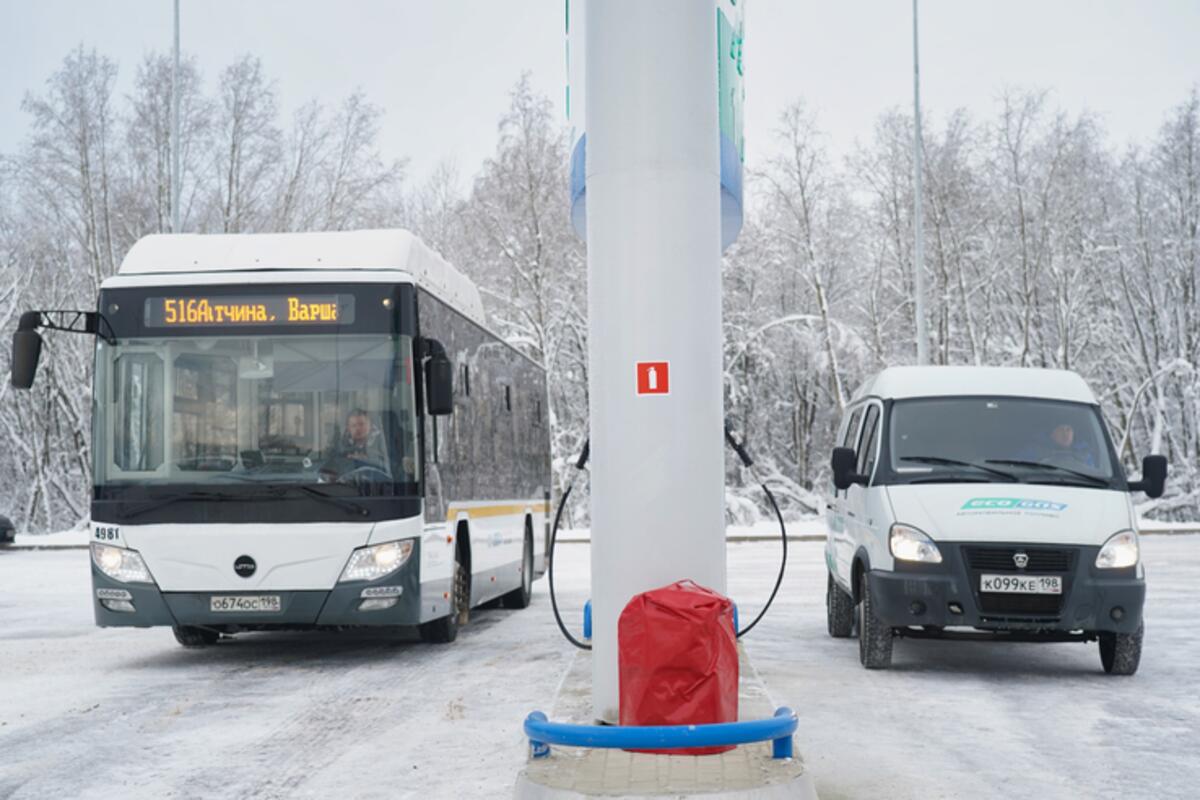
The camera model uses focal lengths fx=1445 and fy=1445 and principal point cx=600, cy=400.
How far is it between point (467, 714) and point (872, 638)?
350 centimetres

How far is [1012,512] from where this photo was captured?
34.8 feet

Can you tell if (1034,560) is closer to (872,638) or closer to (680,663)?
(872,638)

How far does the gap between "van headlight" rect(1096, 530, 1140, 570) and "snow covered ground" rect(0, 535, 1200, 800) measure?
872 millimetres

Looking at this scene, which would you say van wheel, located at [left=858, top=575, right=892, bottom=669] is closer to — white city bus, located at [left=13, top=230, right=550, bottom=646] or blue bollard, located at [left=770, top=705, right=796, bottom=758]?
white city bus, located at [left=13, top=230, right=550, bottom=646]

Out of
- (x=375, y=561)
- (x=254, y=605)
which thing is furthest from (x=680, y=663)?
(x=254, y=605)

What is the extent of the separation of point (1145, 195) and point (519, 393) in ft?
122

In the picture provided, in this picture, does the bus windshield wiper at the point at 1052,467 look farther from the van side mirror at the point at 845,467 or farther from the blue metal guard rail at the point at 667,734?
the blue metal guard rail at the point at 667,734

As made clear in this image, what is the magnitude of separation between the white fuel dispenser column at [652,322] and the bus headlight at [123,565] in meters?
6.18

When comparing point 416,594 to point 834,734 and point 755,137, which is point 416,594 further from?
point 755,137

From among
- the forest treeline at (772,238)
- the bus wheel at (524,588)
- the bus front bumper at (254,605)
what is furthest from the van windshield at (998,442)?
the forest treeline at (772,238)

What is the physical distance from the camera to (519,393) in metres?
18.1

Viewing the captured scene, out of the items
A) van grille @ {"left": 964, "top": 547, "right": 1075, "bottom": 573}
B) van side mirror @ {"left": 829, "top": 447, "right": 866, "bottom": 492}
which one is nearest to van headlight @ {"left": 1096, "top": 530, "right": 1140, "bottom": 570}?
van grille @ {"left": 964, "top": 547, "right": 1075, "bottom": 573}

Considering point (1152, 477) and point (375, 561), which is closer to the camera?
point (1152, 477)

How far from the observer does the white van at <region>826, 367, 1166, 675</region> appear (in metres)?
10.4
